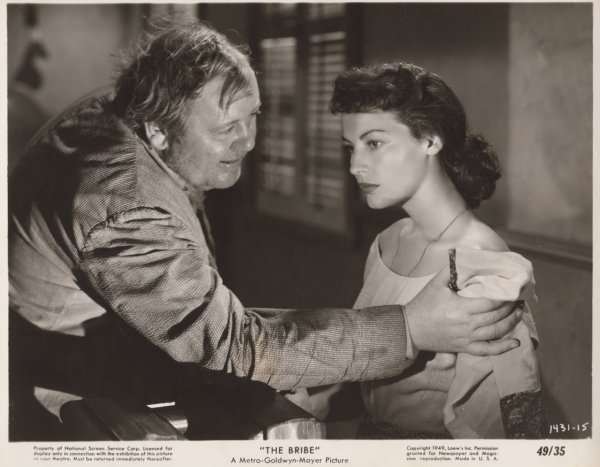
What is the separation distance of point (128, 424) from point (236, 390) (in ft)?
0.70

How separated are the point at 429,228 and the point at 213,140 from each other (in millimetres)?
484

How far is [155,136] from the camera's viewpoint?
111 centimetres

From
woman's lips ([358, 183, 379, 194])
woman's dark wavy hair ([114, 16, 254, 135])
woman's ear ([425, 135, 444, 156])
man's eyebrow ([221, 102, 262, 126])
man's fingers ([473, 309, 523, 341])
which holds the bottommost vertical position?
man's fingers ([473, 309, 523, 341])

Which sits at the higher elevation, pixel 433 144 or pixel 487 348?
pixel 433 144

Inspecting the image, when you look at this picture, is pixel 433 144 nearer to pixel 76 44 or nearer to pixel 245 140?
pixel 245 140

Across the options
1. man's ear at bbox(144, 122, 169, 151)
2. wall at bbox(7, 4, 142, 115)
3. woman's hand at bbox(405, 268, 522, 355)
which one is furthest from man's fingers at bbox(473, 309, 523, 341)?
wall at bbox(7, 4, 142, 115)

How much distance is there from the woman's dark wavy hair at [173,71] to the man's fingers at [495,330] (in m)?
0.68

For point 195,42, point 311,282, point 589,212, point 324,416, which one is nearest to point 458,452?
point 324,416

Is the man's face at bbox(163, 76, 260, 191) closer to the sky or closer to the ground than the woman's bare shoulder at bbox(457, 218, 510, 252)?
closer to the sky

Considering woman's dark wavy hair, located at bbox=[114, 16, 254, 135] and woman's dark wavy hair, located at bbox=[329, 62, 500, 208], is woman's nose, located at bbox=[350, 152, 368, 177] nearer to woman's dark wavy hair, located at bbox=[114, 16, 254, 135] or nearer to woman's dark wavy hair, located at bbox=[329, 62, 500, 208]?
woman's dark wavy hair, located at bbox=[329, 62, 500, 208]

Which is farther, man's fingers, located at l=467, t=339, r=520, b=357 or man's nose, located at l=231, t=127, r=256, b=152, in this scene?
man's nose, located at l=231, t=127, r=256, b=152

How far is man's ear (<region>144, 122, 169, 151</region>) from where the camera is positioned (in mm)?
1107

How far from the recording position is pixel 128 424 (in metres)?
1.01

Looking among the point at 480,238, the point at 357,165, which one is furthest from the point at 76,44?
the point at 480,238
